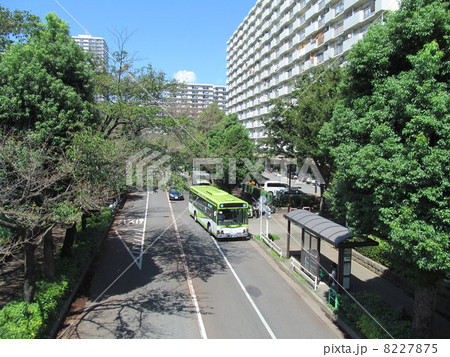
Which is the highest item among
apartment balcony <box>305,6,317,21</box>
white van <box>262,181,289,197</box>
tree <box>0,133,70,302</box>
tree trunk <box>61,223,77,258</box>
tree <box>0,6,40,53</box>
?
apartment balcony <box>305,6,317,21</box>

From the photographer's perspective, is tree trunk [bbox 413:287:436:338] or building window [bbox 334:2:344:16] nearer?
tree trunk [bbox 413:287:436:338]

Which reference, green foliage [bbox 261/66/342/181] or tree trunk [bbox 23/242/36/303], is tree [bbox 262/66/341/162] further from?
tree trunk [bbox 23/242/36/303]

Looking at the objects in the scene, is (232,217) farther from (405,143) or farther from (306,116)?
(405,143)

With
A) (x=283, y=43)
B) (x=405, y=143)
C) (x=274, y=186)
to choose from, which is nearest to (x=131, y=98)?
(x=405, y=143)

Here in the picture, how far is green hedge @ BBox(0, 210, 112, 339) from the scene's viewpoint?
22.7ft

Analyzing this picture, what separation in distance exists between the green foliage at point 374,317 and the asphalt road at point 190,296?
2.23ft

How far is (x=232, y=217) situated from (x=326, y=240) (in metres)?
7.62

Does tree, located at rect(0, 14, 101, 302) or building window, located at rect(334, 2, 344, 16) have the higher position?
building window, located at rect(334, 2, 344, 16)

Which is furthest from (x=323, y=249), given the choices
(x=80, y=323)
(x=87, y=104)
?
(x=87, y=104)

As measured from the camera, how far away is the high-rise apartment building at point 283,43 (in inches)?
1168

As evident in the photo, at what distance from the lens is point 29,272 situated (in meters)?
7.76

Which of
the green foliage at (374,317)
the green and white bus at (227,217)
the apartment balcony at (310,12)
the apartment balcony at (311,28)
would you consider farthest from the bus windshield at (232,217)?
the apartment balcony at (310,12)

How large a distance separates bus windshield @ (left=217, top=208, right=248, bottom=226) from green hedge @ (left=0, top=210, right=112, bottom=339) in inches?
269

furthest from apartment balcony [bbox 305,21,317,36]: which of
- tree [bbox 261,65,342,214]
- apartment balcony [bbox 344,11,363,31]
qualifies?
tree [bbox 261,65,342,214]
